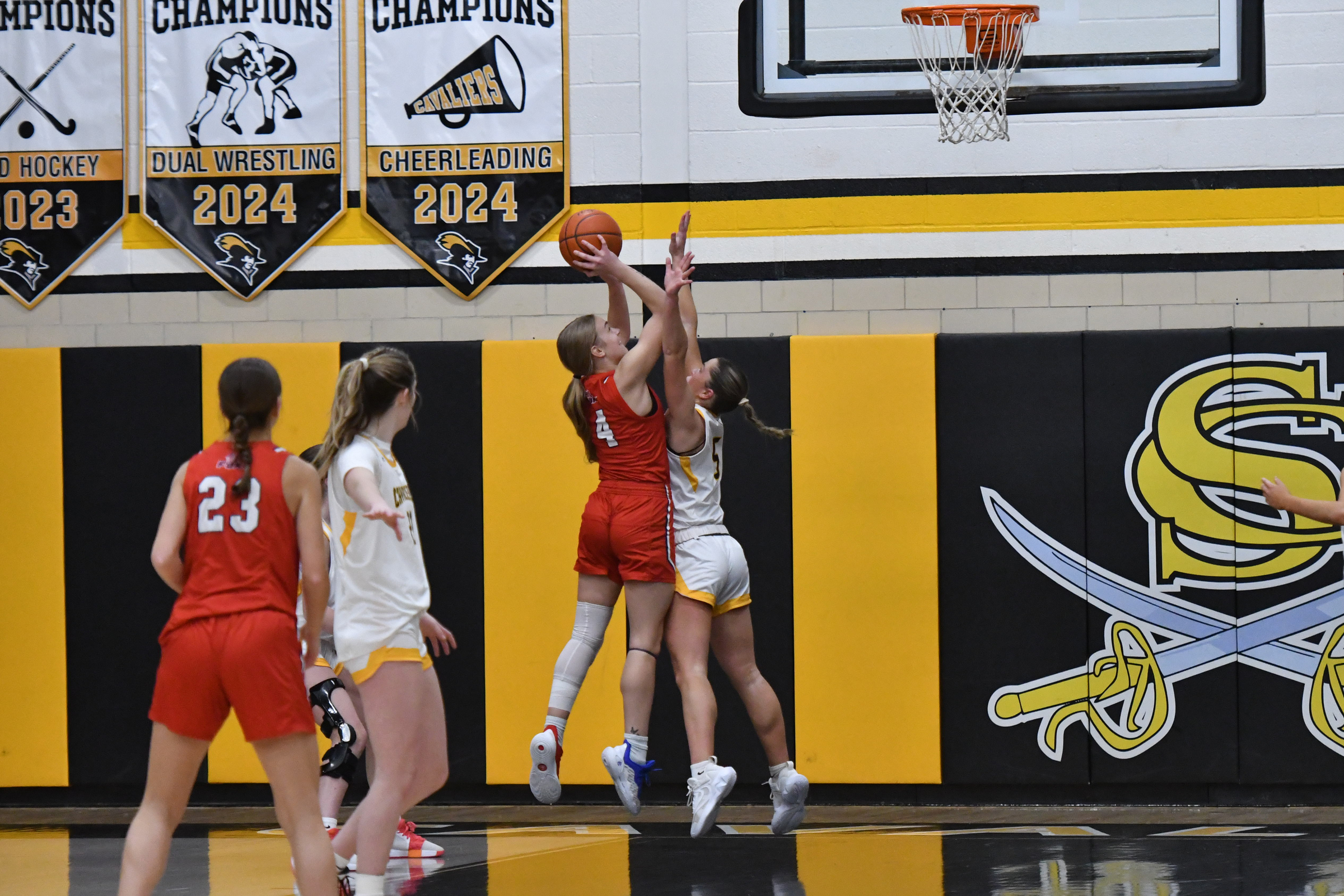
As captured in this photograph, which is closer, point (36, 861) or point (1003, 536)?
point (36, 861)

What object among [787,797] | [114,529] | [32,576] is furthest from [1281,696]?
[32,576]

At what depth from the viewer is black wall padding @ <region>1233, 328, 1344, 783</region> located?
6.75 metres

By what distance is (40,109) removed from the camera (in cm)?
755

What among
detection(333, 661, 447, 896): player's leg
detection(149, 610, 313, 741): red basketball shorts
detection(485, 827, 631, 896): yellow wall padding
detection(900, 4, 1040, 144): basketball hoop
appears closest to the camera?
detection(149, 610, 313, 741): red basketball shorts

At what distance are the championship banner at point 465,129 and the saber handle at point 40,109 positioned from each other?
1.54 metres

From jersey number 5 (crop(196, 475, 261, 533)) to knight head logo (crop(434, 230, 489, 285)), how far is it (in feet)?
12.2

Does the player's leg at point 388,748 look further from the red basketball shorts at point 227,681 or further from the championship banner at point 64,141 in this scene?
the championship banner at point 64,141

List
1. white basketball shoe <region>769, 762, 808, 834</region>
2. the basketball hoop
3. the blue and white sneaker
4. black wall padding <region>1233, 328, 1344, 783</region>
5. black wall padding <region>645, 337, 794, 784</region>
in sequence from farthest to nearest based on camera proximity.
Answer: black wall padding <region>645, 337, 794, 784</region> → the basketball hoop → black wall padding <region>1233, 328, 1344, 783</region> → white basketball shoe <region>769, 762, 808, 834</region> → the blue and white sneaker

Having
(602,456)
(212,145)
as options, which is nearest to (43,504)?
(212,145)

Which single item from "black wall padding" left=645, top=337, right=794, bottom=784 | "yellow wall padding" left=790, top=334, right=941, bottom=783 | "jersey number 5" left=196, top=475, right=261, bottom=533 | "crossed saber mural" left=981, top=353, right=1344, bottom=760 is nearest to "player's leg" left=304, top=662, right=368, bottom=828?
"jersey number 5" left=196, top=475, right=261, bottom=533

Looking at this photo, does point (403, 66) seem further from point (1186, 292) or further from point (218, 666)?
point (218, 666)

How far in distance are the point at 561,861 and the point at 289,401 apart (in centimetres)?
284

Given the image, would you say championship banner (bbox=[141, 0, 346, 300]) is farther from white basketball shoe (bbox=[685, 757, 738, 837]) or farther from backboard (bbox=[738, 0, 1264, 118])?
white basketball shoe (bbox=[685, 757, 738, 837])

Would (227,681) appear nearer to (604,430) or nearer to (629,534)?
(629,534)
